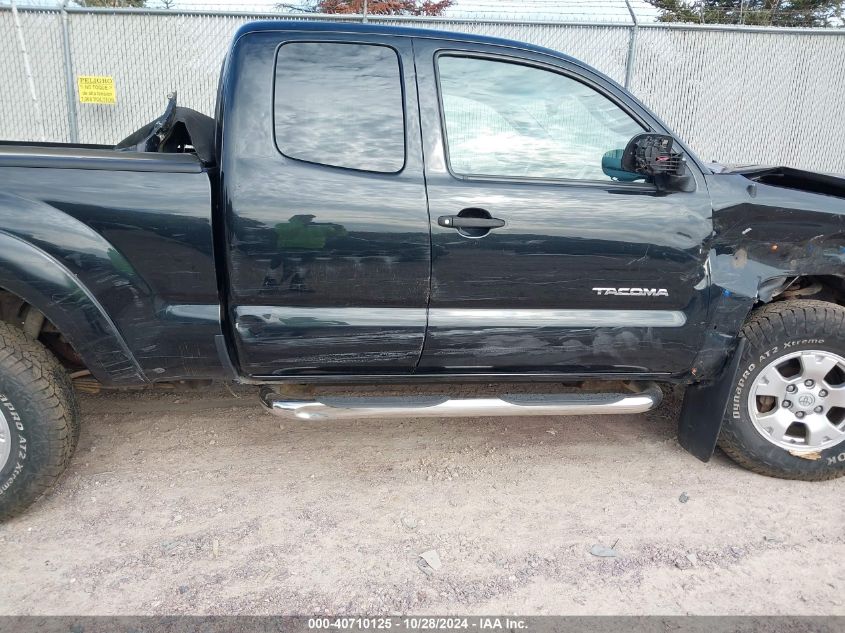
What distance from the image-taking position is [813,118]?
1030 centimetres

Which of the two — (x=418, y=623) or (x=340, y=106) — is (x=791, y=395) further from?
(x=340, y=106)

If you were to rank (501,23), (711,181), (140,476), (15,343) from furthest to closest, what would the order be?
(501,23), (140,476), (711,181), (15,343)

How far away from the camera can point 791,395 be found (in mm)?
3000

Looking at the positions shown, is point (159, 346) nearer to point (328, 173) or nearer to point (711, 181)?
point (328, 173)

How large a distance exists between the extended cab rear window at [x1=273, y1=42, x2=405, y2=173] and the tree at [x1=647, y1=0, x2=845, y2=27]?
438 inches

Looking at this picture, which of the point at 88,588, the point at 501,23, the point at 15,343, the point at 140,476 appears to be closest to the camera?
the point at 88,588

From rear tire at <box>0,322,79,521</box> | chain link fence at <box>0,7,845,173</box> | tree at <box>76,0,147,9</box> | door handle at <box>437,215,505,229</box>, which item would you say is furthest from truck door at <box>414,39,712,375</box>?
tree at <box>76,0,147,9</box>

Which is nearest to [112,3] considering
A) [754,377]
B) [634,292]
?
[634,292]

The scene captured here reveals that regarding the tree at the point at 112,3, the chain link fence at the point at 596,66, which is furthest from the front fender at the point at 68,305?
the tree at the point at 112,3

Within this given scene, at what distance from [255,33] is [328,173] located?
67 centimetres

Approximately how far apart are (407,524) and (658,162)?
1865 millimetres

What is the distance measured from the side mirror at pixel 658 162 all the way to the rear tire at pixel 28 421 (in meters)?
2.57

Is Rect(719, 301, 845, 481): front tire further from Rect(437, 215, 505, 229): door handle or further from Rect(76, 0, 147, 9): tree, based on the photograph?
Rect(76, 0, 147, 9): tree

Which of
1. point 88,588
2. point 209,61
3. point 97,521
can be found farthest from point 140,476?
point 209,61
